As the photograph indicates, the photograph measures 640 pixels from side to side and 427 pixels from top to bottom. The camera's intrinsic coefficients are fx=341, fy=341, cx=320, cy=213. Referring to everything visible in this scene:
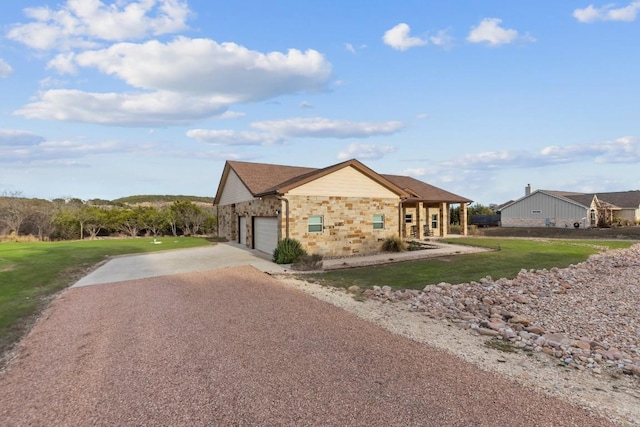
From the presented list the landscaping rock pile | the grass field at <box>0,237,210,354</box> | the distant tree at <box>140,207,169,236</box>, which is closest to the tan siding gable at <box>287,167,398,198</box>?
the landscaping rock pile

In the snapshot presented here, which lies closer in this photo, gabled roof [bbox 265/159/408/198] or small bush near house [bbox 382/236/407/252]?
gabled roof [bbox 265/159/408/198]

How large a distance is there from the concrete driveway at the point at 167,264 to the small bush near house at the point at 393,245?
Result: 643 cm

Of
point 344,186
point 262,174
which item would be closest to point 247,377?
point 344,186

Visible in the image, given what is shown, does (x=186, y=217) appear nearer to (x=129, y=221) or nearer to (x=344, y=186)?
(x=129, y=221)

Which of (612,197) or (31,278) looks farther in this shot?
(612,197)

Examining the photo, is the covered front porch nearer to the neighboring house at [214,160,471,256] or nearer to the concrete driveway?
the neighboring house at [214,160,471,256]

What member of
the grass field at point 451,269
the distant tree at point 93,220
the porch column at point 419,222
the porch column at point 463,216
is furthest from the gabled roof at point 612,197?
the distant tree at point 93,220

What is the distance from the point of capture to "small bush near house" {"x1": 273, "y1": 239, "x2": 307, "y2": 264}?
15.0 meters

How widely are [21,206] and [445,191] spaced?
118 feet

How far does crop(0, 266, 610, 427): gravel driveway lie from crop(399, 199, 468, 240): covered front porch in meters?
18.3

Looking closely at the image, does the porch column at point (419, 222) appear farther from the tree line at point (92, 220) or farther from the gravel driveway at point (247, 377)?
the tree line at point (92, 220)

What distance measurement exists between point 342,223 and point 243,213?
783cm

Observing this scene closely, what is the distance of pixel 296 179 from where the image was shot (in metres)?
17.2

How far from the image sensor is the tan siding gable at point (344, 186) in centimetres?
1645
